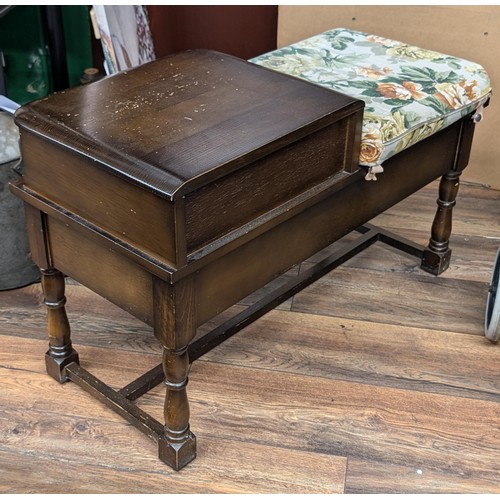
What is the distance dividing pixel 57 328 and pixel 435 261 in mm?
981

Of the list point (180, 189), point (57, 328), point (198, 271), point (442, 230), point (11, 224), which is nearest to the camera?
point (180, 189)

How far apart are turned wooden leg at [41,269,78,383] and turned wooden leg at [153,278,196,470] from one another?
1.03ft

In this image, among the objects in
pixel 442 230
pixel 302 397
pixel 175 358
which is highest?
pixel 175 358

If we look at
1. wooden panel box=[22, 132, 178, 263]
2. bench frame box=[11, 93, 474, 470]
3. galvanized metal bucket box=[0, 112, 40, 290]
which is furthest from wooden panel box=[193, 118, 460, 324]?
galvanized metal bucket box=[0, 112, 40, 290]

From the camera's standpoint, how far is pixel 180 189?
125 cm

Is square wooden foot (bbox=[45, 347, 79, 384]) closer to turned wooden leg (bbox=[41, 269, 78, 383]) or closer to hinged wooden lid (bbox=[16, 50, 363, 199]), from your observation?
turned wooden leg (bbox=[41, 269, 78, 383])

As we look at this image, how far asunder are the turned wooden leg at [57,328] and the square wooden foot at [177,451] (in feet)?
1.03

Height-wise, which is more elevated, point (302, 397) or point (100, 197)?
point (100, 197)

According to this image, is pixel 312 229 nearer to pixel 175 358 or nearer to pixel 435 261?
pixel 175 358

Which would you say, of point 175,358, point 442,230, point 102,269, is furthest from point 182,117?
point 442,230

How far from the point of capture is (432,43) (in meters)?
2.46

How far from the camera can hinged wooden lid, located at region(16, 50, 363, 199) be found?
1314mm
